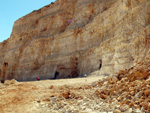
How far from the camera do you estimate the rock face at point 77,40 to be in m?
13.7

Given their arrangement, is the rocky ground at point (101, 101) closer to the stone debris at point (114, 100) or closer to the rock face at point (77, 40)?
the stone debris at point (114, 100)

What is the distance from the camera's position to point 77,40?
77.4 ft

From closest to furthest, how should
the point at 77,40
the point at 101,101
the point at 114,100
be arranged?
the point at 114,100 < the point at 101,101 < the point at 77,40

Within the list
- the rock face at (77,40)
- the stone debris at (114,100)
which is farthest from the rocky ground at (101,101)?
the rock face at (77,40)

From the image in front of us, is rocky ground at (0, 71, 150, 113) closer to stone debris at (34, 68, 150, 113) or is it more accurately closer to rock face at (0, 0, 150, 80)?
stone debris at (34, 68, 150, 113)

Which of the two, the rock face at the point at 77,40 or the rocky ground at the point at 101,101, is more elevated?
the rock face at the point at 77,40

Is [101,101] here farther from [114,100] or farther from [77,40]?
[77,40]

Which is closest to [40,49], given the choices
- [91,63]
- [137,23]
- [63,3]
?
[63,3]

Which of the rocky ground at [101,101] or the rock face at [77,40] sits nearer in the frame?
the rocky ground at [101,101]

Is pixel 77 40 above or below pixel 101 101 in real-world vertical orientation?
above

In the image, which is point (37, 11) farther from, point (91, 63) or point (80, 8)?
point (91, 63)

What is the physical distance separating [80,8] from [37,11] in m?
14.0

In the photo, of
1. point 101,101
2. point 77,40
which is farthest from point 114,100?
point 77,40

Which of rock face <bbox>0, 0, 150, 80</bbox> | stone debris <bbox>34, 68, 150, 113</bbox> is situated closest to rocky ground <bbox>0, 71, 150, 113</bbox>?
stone debris <bbox>34, 68, 150, 113</bbox>
